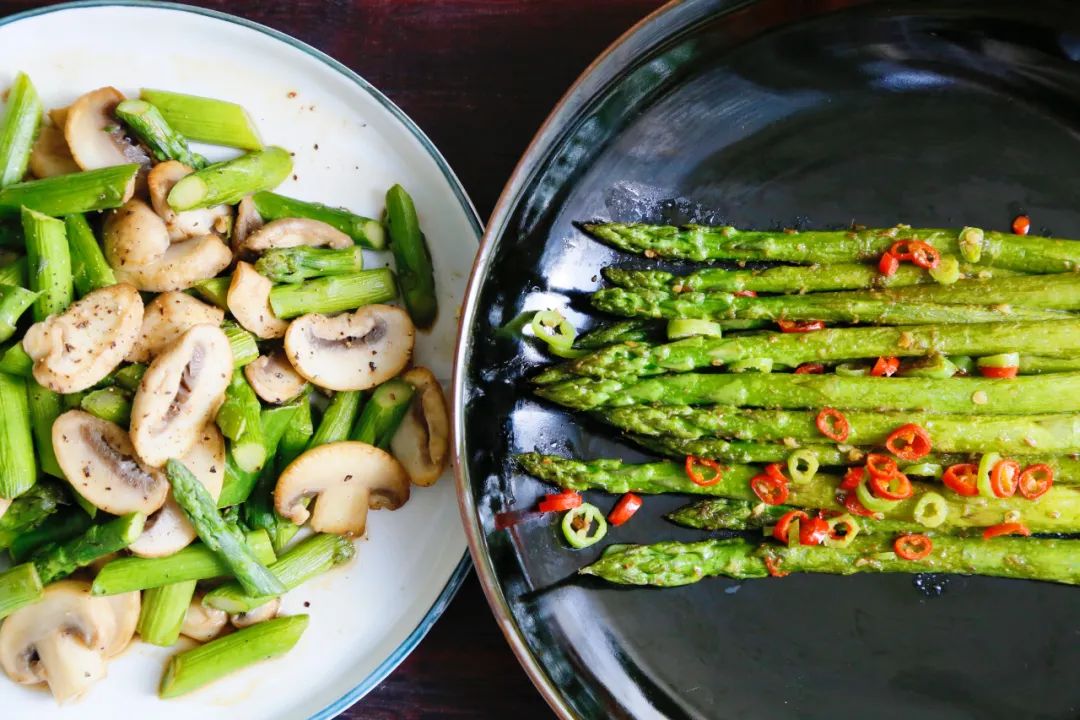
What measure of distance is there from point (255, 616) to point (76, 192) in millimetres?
1634

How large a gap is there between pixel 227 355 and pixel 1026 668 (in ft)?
10.2

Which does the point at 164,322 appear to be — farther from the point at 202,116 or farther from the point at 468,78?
the point at 468,78

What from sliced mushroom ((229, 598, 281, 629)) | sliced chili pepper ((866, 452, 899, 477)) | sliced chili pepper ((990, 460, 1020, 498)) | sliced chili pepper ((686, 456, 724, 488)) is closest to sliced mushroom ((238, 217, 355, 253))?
sliced mushroom ((229, 598, 281, 629))

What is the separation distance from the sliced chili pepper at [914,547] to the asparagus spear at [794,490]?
0.07m

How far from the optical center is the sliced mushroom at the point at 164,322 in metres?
2.95

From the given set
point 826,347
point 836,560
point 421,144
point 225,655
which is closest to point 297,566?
point 225,655

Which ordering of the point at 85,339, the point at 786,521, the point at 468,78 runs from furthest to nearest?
the point at 468,78
the point at 786,521
the point at 85,339

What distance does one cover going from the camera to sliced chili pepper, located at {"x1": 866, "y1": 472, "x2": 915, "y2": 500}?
288 cm

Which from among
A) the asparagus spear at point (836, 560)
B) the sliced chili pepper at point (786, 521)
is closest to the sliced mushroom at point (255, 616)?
the asparagus spear at point (836, 560)

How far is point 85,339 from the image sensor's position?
2.80 meters

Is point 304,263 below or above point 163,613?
above

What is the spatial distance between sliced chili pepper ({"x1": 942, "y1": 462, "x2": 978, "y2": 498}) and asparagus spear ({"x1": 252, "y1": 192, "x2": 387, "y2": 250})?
7.33ft

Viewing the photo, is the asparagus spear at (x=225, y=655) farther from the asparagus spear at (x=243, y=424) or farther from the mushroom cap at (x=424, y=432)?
the mushroom cap at (x=424, y=432)

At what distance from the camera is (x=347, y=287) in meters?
3.12
